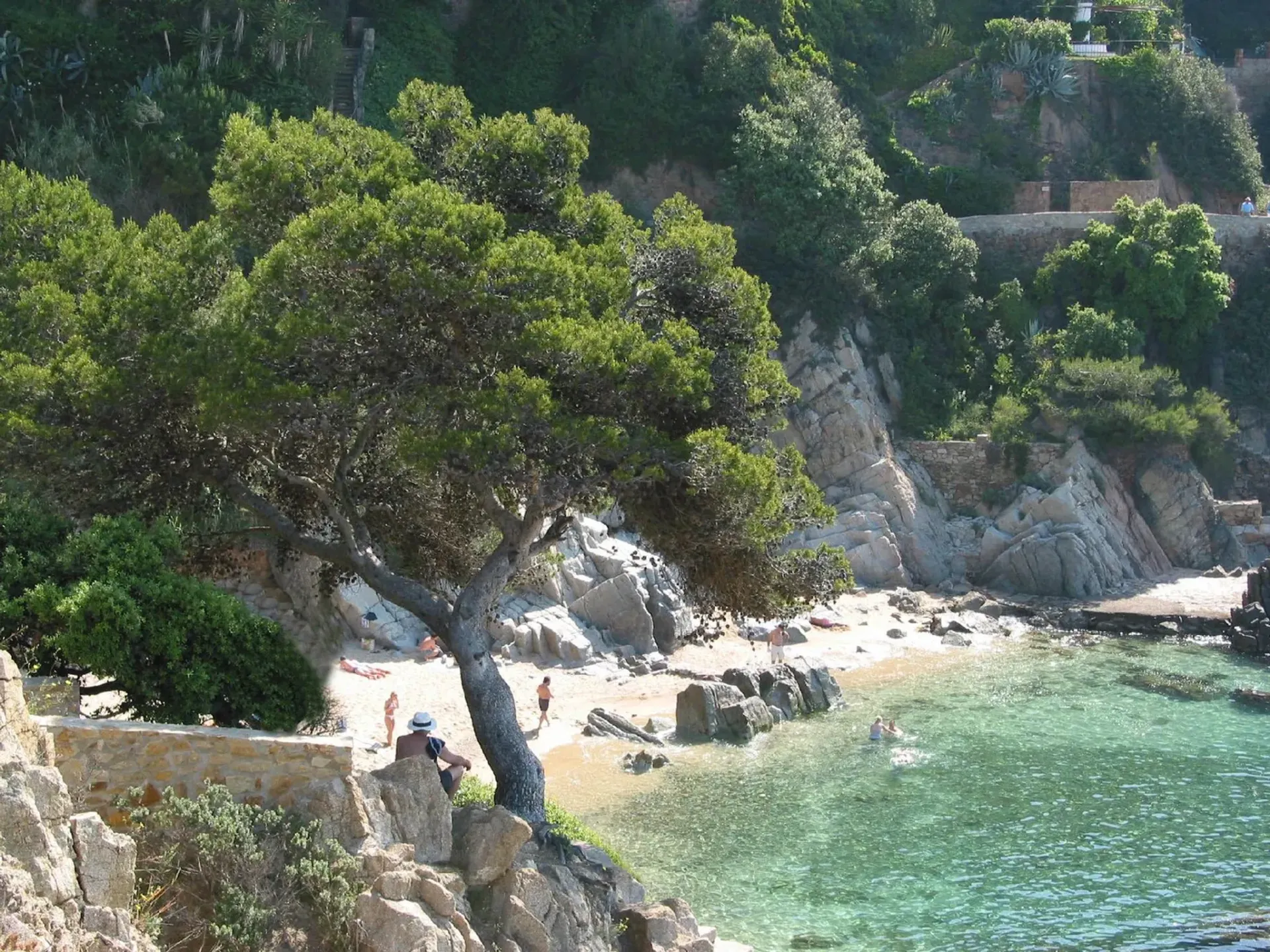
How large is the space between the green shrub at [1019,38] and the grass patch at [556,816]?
38888 millimetres

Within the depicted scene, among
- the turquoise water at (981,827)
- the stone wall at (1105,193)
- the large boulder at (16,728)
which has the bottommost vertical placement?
the turquoise water at (981,827)

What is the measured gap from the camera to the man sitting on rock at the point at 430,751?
15.4 metres

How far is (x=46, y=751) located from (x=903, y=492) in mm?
32641

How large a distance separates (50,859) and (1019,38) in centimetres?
4756

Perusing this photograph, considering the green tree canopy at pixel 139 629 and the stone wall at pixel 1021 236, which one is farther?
the stone wall at pixel 1021 236

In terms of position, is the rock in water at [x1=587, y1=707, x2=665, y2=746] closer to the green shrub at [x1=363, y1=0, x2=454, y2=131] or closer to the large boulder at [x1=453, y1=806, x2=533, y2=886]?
the large boulder at [x1=453, y1=806, x2=533, y2=886]

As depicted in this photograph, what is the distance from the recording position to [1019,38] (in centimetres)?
5184

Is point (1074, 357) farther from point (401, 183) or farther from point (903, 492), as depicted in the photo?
point (401, 183)

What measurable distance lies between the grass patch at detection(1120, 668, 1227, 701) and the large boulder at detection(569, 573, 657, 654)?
10135 mm

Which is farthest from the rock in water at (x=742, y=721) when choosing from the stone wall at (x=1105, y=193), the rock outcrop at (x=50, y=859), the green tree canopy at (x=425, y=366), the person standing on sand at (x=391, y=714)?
the stone wall at (x=1105, y=193)

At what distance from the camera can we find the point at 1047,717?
29625 millimetres

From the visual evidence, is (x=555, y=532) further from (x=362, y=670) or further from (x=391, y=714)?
(x=362, y=670)

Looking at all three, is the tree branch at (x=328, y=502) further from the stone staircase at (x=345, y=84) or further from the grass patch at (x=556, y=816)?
the stone staircase at (x=345, y=84)

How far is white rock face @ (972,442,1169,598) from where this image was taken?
4106cm
